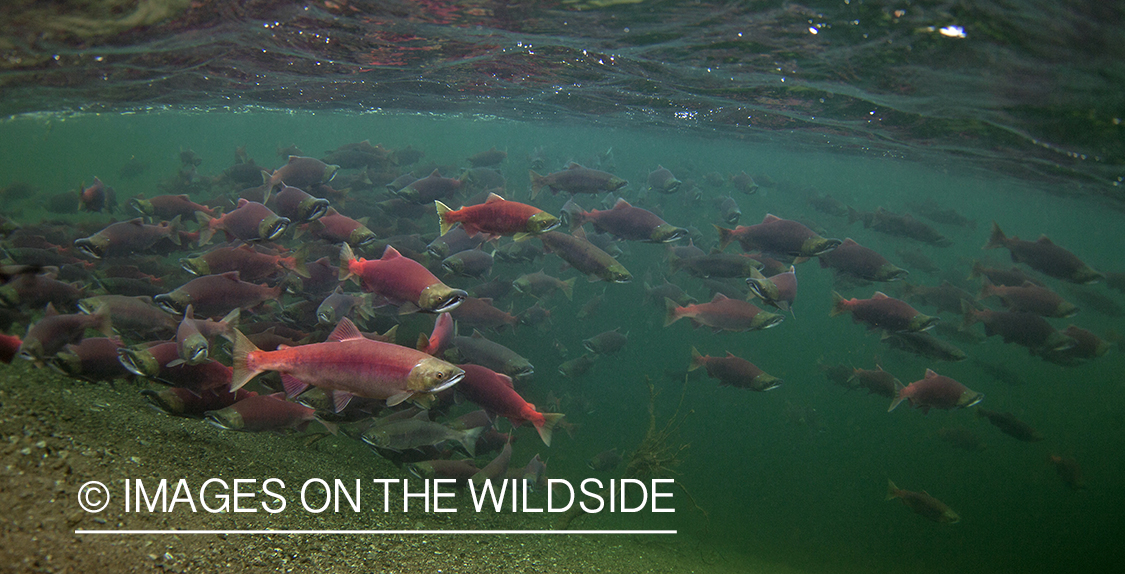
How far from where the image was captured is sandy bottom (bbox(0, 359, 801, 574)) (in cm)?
270

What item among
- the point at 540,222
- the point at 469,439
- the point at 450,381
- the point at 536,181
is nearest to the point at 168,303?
the point at 469,439

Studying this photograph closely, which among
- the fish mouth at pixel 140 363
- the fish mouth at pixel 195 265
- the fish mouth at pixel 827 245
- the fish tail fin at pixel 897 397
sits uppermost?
the fish mouth at pixel 195 265

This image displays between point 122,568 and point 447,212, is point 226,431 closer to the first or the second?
point 122,568

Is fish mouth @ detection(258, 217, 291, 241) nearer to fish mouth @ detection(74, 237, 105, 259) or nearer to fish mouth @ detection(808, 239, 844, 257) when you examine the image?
fish mouth @ detection(74, 237, 105, 259)

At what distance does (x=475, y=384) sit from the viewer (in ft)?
16.6

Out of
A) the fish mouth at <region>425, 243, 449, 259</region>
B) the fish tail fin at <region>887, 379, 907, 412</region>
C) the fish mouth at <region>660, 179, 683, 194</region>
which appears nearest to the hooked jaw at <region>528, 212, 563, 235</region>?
the fish mouth at <region>425, 243, 449, 259</region>

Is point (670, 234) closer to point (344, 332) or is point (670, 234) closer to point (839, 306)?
point (839, 306)

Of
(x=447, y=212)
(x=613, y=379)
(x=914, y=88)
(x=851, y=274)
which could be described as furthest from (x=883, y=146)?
(x=447, y=212)

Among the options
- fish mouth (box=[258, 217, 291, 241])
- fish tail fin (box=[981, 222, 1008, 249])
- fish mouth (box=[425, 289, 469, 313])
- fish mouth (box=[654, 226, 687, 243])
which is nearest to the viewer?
fish mouth (box=[425, 289, 469, 313])

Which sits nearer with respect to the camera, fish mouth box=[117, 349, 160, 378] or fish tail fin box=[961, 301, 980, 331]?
fish mouth box=[117, 349, 160, 378]

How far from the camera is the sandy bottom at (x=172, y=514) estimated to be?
2.70 m

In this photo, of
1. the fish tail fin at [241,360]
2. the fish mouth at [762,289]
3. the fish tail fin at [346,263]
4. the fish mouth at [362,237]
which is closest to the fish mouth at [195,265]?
the fish mouth at [362,237]

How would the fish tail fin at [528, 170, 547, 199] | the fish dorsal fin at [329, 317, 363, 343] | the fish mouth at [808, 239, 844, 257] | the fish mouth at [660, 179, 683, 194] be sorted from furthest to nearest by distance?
the fish mouth at [660, 179, 683, 194] < the fish tail fin at [528, 170, 547, 199] < the fish mouth at [808, 239, 844, 257] < the fish dorsal fin at [329, 317, 363, 343]

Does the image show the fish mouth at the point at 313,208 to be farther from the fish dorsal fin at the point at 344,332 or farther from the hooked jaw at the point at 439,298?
the fish dorsal fin at the point at 344,332
